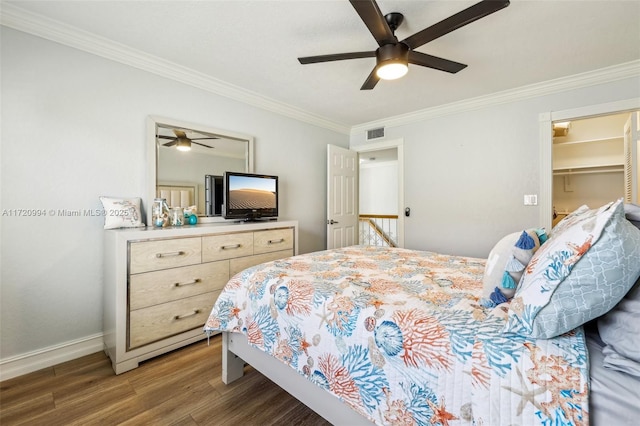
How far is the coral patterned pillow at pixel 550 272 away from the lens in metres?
0.82

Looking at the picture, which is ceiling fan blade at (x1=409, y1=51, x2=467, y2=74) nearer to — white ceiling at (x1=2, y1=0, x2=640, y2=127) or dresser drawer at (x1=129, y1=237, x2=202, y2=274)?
white ceiling at (x1=2, y1=0, x2=640, y2=127)

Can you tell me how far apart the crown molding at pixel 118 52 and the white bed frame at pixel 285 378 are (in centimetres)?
236

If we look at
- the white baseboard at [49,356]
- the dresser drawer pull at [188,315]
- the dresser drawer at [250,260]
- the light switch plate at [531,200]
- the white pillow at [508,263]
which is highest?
the light switch plate at [531,200]

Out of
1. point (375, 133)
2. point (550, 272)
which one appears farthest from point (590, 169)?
point (550, 272)

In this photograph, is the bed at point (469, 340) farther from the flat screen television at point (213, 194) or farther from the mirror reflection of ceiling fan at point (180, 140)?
the mirror reflection of ceiling fan at point (180, 140)

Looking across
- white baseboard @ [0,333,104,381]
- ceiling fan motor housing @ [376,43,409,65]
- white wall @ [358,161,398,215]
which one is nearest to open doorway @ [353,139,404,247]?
white wall @ [358,161,398,215]

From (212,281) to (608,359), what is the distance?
7.75 ft

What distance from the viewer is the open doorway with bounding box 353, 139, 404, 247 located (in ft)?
19.3

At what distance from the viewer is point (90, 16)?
6.18ft

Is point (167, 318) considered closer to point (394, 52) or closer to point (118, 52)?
point (118, 52)

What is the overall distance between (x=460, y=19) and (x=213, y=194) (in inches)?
95.4

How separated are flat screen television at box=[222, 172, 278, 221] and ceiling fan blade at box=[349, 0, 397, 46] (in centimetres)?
182

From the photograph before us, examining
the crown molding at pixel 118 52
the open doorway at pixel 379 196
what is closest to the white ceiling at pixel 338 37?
the crown molding at pixel 118 52

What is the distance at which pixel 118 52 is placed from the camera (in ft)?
7.33
